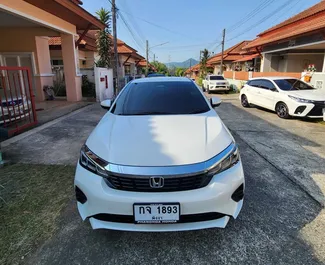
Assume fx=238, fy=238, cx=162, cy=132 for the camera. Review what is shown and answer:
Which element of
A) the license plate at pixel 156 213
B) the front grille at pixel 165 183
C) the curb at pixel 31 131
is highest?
the front grille at pixel 165 183

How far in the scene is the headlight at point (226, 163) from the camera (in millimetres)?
2041

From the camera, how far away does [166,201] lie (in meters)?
1.90

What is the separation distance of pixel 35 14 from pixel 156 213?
28.7ft

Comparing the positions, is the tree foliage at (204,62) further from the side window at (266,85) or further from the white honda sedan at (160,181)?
the white honda sedan at (160,181)

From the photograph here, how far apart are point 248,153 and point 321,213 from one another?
1.99m

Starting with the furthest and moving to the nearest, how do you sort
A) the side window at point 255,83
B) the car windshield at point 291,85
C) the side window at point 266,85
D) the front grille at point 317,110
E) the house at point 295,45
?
the house at point 295,45 → the side window at point 255,83 → the side window at point 266,85 → the car windshield at point 291,85 → the front grille at point 317,110

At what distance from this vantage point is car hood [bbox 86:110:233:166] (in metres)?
2.06

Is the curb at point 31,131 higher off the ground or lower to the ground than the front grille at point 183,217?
lower

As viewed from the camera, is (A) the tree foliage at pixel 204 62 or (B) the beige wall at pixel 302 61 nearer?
(B) the beige wall at pixel 302 61

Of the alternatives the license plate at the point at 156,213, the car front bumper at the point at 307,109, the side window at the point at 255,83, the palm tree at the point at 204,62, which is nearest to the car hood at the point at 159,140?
the license plate at the point at 156,213

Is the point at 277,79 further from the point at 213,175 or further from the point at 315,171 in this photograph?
the point at 213,175

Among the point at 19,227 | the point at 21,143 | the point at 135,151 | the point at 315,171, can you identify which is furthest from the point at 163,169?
the point at 21,143

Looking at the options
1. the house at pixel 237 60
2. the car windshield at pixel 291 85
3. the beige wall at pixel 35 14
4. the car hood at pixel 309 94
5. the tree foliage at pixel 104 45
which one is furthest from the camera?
the house at pixel 237 60

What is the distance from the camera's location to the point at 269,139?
18.4 ft
